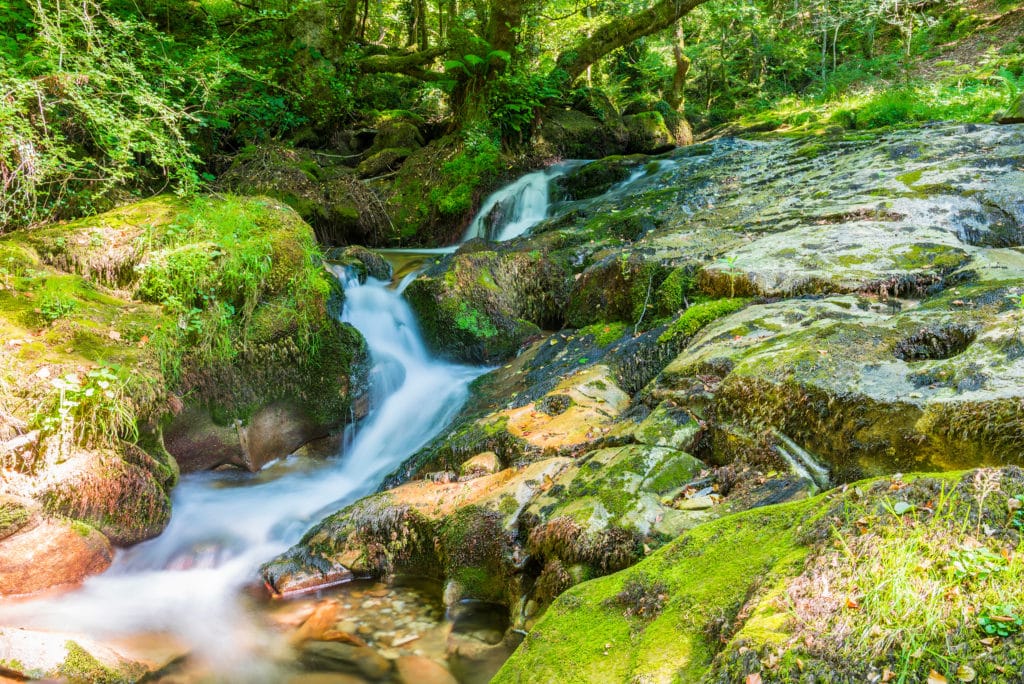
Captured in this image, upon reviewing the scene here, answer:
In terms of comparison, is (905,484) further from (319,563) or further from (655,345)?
(319,563)

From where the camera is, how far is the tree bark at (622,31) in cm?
1248

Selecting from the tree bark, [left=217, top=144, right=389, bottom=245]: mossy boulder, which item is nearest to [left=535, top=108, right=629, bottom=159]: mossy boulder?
the tree bark

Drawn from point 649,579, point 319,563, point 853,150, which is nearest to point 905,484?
point 649,579

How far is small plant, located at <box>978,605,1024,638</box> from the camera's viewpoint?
58.9 inches

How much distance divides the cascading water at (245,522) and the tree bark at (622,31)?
7.98 meters

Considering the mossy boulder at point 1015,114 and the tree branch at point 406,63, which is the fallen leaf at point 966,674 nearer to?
the mossy boulder at point 1015,114

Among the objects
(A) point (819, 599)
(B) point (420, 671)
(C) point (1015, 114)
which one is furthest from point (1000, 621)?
(C) point (1015, 114)

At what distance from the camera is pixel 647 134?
48.9 ft

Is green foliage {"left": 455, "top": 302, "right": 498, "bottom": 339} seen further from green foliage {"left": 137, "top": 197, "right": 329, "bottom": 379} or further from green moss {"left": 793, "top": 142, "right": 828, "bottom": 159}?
green moss {"left": 793, "top": 142, "right": 828, "bottom": 159}

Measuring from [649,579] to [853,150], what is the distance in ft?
28.1

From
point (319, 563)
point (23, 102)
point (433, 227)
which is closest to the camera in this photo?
point (319, 563)

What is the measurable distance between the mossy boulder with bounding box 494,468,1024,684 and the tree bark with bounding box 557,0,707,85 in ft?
41.1

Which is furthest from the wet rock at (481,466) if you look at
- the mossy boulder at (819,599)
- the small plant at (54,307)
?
the small plant at (54,307)

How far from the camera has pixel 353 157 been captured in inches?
515
